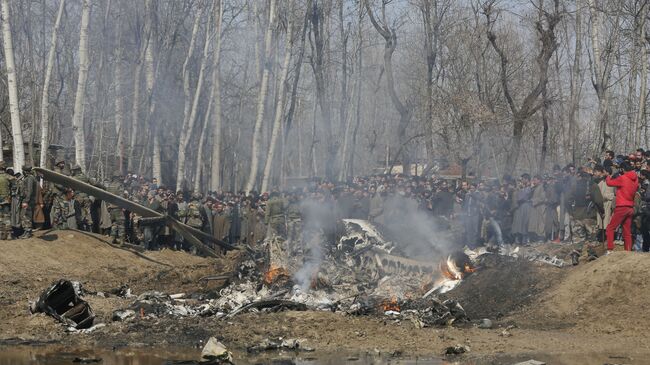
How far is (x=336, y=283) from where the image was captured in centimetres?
1866

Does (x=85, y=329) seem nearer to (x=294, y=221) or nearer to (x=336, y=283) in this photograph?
(x=336, y=283)

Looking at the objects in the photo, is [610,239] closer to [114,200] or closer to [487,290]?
[487,290]

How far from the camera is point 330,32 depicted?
5078 centimetres

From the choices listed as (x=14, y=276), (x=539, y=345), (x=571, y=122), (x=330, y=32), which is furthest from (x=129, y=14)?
(x=539, y=345)

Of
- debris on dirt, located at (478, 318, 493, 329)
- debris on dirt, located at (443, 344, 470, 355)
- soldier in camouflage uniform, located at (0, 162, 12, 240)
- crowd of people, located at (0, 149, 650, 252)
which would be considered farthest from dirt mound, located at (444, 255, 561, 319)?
soldier in camouflage uniform, located at (0, 162, 12, 240)

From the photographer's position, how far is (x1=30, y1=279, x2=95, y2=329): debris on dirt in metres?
13.8

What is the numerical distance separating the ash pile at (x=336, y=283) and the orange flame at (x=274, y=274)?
2 centimetres

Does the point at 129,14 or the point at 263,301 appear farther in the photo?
the point at 129,14

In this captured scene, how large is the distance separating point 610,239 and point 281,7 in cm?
2586

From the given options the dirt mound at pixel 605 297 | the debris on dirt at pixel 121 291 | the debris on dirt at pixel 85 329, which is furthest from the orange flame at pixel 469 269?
the debris on dirt at pixel 85 329

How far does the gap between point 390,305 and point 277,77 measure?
2678 cm

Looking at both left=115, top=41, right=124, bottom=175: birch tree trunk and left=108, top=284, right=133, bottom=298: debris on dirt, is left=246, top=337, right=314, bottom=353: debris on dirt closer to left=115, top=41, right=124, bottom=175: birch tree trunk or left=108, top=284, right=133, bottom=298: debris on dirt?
left=108, top=284, right=133, bottom=298: debris on dirt

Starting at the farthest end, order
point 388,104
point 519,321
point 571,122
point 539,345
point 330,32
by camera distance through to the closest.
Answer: point 388,104, point 330,32, point 571,122, point 519,321, point 539,345

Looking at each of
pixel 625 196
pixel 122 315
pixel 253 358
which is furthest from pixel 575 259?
pixel 122 315
